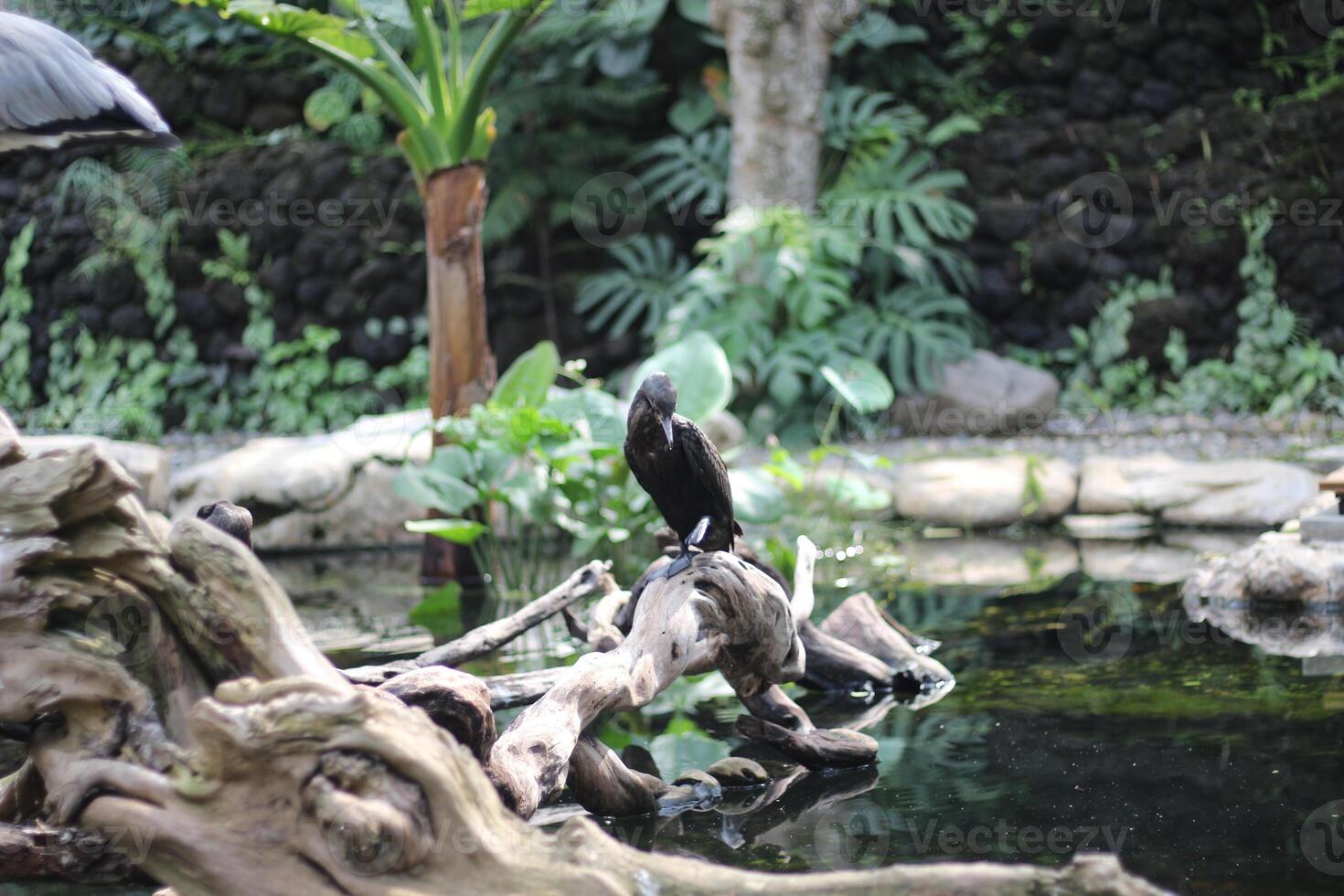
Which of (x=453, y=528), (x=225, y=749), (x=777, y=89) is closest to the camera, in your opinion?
(x=225, y=749)

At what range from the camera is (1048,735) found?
3.33m

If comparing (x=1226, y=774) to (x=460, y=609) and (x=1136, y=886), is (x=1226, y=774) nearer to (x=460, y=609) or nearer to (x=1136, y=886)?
(x=1136, y=886)

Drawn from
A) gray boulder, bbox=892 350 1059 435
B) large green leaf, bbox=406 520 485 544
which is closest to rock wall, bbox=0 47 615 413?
gray boulder, bbox=892 350 1059 435

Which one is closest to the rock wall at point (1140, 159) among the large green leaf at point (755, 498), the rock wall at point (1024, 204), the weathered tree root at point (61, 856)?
the rock wall at point (1024, 204)

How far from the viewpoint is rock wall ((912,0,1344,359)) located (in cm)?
896

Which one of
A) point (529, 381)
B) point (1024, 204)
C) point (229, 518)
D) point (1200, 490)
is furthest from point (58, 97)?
point (1024, 204)

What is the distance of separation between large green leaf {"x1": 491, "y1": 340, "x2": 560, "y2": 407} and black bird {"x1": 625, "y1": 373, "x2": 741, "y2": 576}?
2390 millimetres

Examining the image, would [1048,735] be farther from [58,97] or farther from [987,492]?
[987,492]

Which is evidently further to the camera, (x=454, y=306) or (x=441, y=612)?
(x=454, y=306)

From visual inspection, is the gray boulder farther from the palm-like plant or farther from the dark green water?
the dark green water

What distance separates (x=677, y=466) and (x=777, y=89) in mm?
6250

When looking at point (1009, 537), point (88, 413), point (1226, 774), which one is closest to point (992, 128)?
point (1009, 537)

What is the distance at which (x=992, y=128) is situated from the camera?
970cm

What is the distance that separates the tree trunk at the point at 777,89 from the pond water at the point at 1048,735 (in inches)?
162
